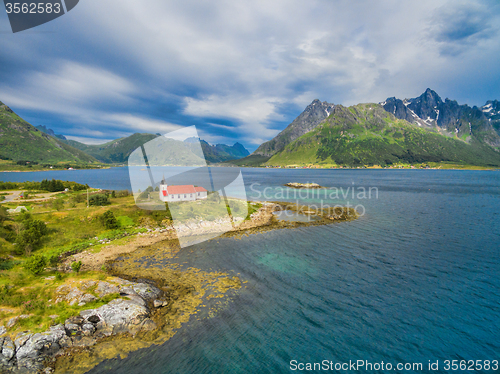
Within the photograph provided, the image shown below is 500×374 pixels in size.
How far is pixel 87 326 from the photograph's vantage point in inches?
636

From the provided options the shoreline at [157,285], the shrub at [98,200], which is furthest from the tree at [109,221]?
the shrub at [98,200]

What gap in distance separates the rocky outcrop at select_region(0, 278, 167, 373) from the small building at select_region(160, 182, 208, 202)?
36.3 meters

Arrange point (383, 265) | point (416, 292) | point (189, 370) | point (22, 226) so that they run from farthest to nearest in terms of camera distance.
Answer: point (22, 226), point (383, 265), point (416, 292), point (189, 370)

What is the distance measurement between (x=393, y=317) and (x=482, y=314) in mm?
8224

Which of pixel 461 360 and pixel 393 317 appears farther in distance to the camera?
pixel 393 317

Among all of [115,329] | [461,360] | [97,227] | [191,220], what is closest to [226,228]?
[191,220]

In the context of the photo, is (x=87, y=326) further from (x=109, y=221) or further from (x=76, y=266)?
(x=109, y=221)

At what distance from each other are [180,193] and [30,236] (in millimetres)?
31908

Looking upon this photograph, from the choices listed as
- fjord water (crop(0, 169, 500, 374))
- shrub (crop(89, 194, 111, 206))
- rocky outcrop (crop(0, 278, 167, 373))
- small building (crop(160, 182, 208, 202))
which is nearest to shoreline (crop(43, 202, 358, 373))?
rocky outcrop (crop(0, 278, 167, 373))

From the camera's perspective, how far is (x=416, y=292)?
22.1 metres

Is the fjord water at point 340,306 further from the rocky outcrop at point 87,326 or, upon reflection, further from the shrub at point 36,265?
the shrub at point 36,265

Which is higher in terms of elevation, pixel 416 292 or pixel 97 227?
pixel 97 227

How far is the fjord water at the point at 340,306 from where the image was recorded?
49.8 feet

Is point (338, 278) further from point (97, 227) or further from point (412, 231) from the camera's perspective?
point (97, 227)
